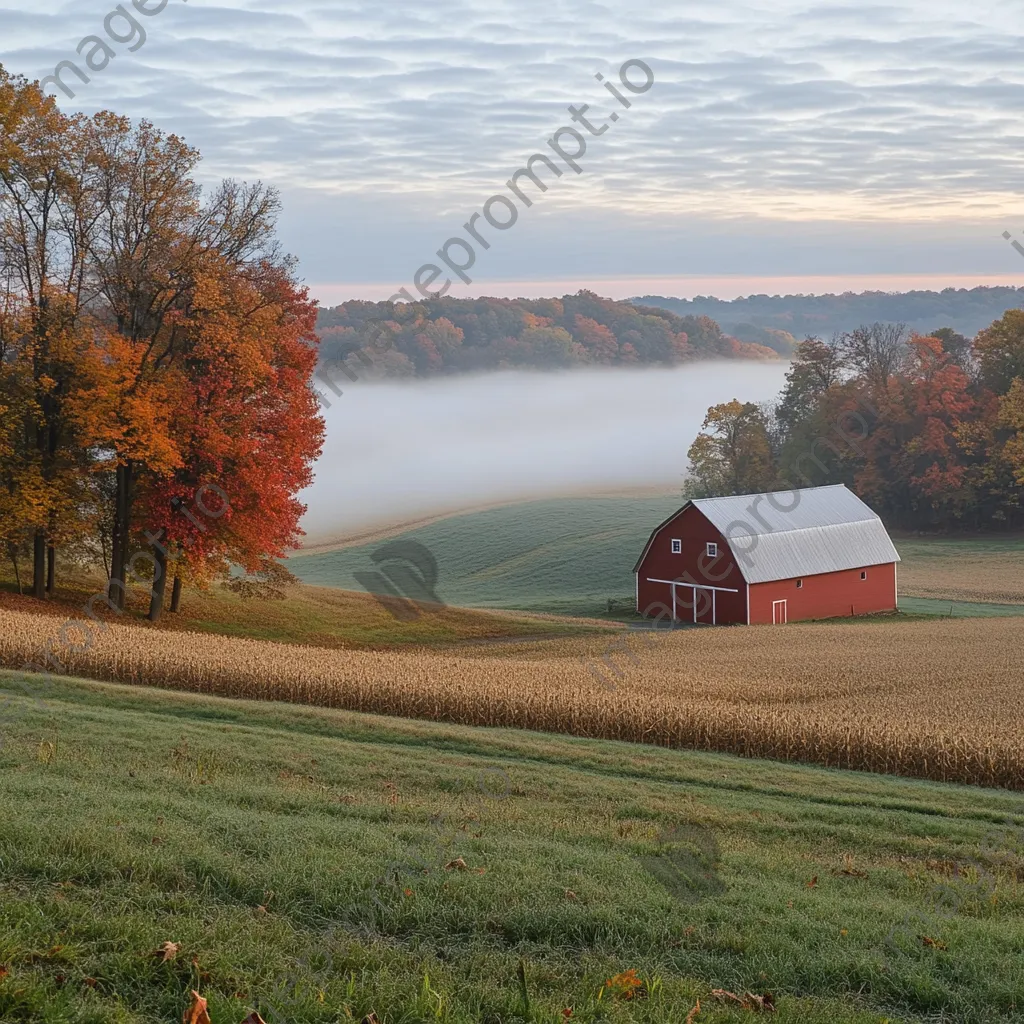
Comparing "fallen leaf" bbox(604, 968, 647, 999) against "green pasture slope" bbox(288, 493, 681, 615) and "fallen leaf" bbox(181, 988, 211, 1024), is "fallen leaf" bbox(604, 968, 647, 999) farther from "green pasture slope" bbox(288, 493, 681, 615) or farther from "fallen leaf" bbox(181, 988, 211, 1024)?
"green pasture slope" bbox(288, 493, 681, 615)

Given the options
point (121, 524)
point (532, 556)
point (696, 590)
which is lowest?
point (696, 590)

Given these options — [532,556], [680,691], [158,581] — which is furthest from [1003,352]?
[680,691]

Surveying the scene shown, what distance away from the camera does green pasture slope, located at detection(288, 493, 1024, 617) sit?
55969mm

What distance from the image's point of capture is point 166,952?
19.8 feet

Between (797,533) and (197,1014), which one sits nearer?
(197,1014)

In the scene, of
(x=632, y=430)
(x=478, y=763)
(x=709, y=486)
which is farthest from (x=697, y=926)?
(x=632, y=430)

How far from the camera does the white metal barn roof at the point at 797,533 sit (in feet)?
161

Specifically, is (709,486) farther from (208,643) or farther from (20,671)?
(20,671)

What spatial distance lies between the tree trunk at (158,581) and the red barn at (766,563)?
891 inches

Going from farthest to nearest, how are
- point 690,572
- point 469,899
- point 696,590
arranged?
1. point 690,572
2. point 696,590
3. point 469,899

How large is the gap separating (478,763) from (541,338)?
13616cm

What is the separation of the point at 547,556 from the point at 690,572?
20.1 meters

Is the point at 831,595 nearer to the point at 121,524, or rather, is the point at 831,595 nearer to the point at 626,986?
the point at 121,524

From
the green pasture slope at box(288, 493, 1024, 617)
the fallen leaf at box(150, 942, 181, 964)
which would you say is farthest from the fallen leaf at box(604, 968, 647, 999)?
the green pasture slope at box(288, 493, 1024, 617)
